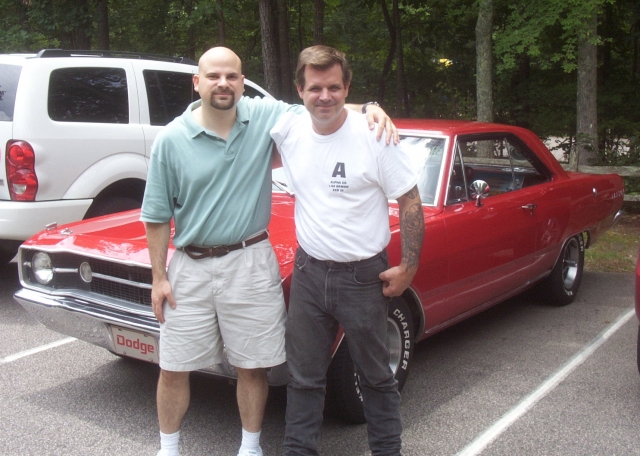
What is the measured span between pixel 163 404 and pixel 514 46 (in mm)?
9786

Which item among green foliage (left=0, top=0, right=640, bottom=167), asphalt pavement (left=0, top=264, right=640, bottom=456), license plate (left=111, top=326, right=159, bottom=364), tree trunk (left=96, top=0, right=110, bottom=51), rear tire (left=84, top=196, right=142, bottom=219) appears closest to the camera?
license plate (left=111, top=326, right=159, bottom=364)

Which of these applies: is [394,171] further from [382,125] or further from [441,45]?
[441,45]

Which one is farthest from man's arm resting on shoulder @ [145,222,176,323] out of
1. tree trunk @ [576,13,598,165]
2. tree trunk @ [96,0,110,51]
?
tree trunk @ [96,0,110,51]

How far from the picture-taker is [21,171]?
5543 millimetres

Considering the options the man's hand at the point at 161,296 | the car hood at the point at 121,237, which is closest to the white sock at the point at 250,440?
the man's hand at the point at 161,296

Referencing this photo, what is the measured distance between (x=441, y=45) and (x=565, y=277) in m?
13.7

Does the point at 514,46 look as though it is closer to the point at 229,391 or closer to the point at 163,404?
the point at 229,391

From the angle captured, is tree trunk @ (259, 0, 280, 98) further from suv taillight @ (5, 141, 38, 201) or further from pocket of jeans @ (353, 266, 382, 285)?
pocket of jeans @ (353, 266, 382, 285)

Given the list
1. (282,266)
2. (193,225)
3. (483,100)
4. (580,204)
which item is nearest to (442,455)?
A: (282,266)

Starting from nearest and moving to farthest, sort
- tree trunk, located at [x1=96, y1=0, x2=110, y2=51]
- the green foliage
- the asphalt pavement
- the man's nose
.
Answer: the man's nose, the asphalt pavement, the green foliage, tree trunk, located at [x1=96, y1=0, x2=110, y2=51]

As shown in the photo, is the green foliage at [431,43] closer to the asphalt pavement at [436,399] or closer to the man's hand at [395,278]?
the asphalt pavement at [436,399]

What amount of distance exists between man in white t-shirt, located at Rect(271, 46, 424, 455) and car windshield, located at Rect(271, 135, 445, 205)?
1.48 metres

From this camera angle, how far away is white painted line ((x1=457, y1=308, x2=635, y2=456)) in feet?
11.5

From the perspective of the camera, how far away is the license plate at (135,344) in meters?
3.40
